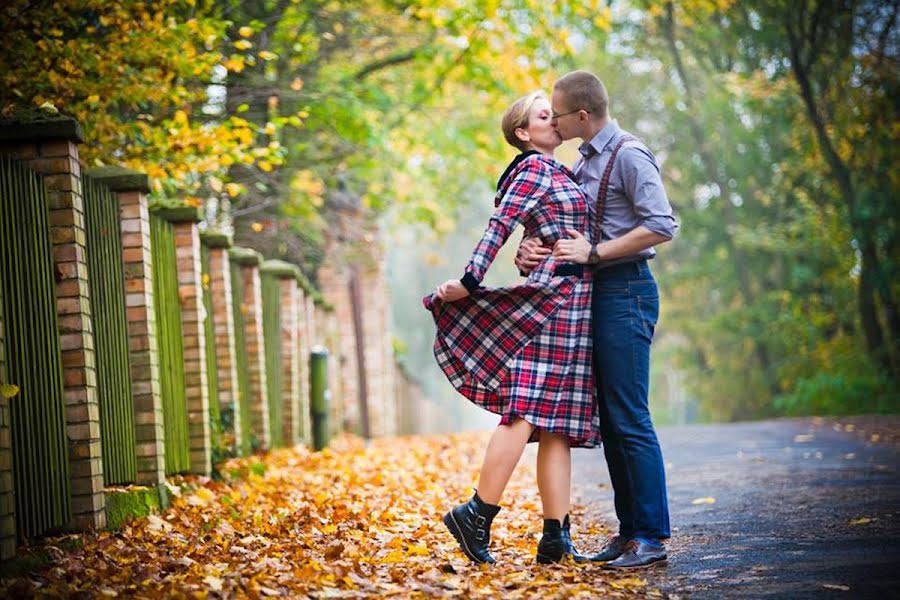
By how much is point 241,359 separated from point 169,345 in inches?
108

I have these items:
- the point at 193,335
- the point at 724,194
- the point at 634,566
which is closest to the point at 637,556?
the point at 634,566

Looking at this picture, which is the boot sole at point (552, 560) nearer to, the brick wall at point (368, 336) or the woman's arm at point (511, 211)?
the woman's arm at point (511, 211)

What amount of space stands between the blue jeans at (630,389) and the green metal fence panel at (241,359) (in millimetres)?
5408

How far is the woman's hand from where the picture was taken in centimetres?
481

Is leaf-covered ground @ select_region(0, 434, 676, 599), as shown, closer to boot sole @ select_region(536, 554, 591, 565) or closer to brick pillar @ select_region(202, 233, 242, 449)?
boot sole @ select_region(536, 554, 591, 565)

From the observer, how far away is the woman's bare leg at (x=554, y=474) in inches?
195

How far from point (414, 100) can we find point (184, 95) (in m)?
8.17

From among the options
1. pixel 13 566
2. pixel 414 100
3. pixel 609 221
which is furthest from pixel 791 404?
pixel 13 566

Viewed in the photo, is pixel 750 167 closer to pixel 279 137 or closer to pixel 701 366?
pixel 701 366

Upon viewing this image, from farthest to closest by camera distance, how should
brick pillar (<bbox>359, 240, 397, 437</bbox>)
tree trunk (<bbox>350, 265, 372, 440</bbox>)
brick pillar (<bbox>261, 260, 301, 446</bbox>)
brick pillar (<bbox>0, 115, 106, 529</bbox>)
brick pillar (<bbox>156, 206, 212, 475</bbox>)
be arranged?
brick pillar (<bbox>359, 240, 397, 437</bbox>), tree trunk (<bbox>350, 265, 372, 440</bbox>), brick pillar (<bbox>261, 260, 301, 446</bbox>), brick pillar (<bbox>156, 206, 212, 475</bbox>), brick pillar (<bbox>0, 115, 106, 529</bbox>)

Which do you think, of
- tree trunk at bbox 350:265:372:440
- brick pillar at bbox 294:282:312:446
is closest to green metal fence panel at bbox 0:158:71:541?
Result: brick pillar at bbox 294:282:312:446

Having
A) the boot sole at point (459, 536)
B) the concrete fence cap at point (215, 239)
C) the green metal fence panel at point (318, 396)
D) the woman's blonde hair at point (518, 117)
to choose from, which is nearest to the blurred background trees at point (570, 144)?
the concrete fence cap at point (215, 239)

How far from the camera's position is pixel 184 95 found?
31.1ft

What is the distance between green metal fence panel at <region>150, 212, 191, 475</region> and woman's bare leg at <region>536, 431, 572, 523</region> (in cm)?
312
